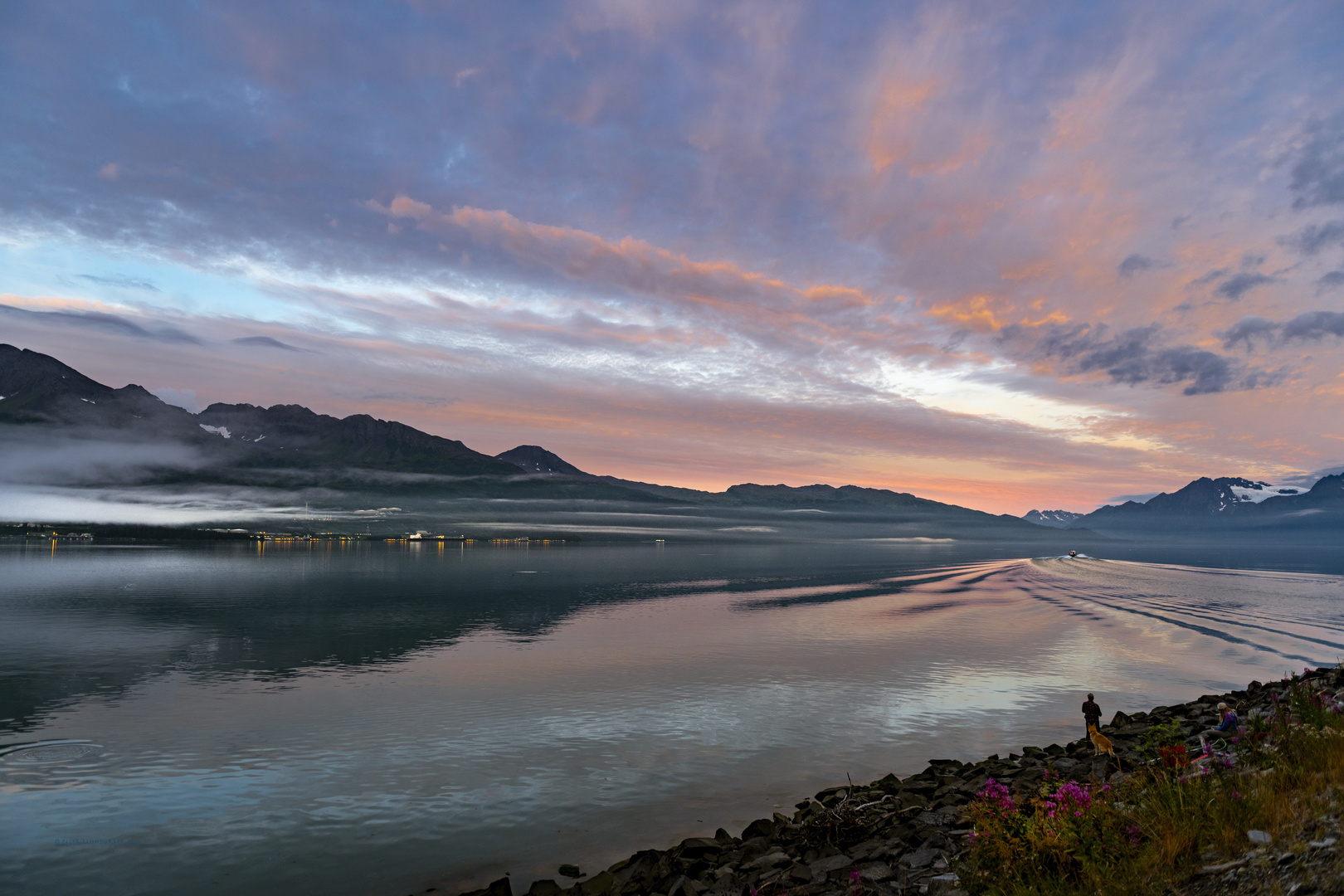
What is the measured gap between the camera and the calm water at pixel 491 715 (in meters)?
17.2

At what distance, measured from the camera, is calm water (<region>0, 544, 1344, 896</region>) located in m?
17.2

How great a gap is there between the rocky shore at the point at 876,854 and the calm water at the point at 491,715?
1758 millimetres

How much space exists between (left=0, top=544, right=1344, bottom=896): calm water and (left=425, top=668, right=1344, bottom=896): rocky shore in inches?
69.2

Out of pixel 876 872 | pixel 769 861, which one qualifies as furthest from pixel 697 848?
pixel 876 872

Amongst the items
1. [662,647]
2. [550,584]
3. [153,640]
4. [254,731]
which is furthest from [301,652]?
[550,584]

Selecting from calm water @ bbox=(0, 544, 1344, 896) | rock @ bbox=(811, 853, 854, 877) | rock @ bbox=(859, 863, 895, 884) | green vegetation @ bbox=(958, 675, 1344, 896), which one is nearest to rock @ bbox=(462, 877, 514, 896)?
calm water @ bbox=(0, 544, 1344, 896)

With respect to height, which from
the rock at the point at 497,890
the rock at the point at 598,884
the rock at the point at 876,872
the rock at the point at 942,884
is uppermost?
the rock at the point at 942,884

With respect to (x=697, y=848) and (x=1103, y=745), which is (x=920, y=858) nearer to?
(x=697, y=848)

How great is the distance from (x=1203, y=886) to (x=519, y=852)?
46.5 feet

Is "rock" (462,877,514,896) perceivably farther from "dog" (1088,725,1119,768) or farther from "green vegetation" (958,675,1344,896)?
"dog" (1088,725,1119,768)

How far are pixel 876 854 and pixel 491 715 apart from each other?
808 inches

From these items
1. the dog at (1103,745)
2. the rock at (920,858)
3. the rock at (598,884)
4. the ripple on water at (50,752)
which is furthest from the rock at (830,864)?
the ripple on water at (50,752)

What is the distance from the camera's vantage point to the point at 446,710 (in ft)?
100

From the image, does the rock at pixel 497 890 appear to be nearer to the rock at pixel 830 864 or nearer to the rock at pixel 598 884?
the rock at pixel 598 884
